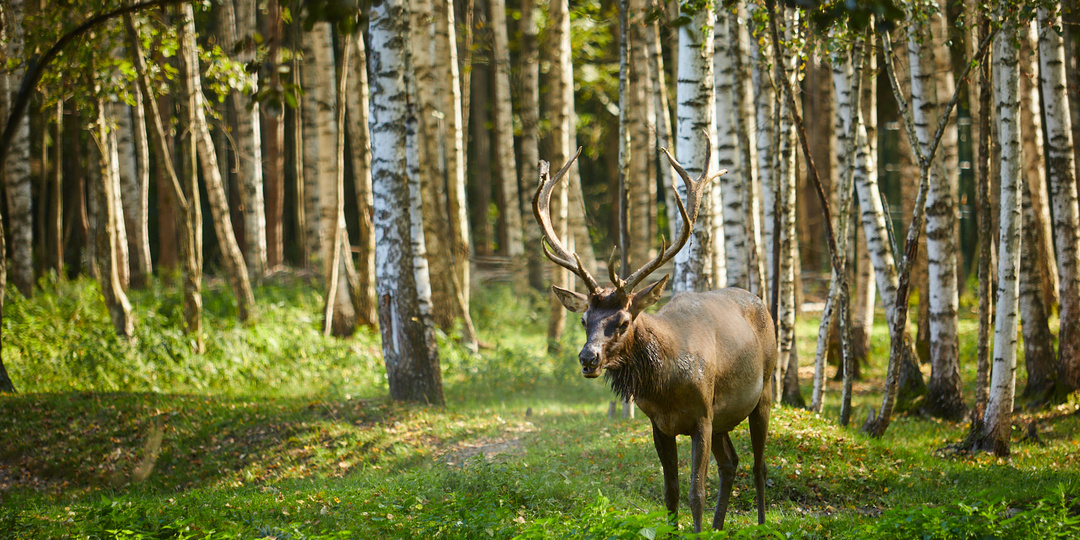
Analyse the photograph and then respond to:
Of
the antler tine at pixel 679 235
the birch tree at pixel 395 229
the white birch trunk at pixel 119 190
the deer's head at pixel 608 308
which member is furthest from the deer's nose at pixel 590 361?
the white birch trunk at pixel 119 190

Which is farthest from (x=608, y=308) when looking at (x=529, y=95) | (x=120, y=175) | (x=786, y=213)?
(x=120, y=175)

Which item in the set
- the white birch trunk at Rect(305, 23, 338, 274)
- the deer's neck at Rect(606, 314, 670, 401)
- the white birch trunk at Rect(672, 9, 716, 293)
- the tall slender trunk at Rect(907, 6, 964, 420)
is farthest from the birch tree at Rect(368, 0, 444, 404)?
the tall slender trunk at Rect(907, 6, 964, 420)

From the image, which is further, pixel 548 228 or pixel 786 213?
pixel 786 213

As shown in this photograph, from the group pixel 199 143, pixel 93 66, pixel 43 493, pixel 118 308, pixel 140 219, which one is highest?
pixel 93 66

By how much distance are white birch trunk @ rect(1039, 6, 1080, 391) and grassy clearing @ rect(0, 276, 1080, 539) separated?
705 millimetres

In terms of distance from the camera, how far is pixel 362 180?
515 inches

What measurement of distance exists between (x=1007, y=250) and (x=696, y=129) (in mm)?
3169

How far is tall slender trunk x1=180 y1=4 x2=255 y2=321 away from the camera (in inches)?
464

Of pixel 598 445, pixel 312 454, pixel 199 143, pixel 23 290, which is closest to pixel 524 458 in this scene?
pixel 598 445

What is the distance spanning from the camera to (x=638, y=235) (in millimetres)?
16375

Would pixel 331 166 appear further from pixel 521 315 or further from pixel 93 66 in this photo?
pixel 521 315

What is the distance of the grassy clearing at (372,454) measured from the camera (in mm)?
5117

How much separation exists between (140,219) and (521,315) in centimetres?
770

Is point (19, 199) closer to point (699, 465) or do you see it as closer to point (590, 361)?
point (590, 361)
